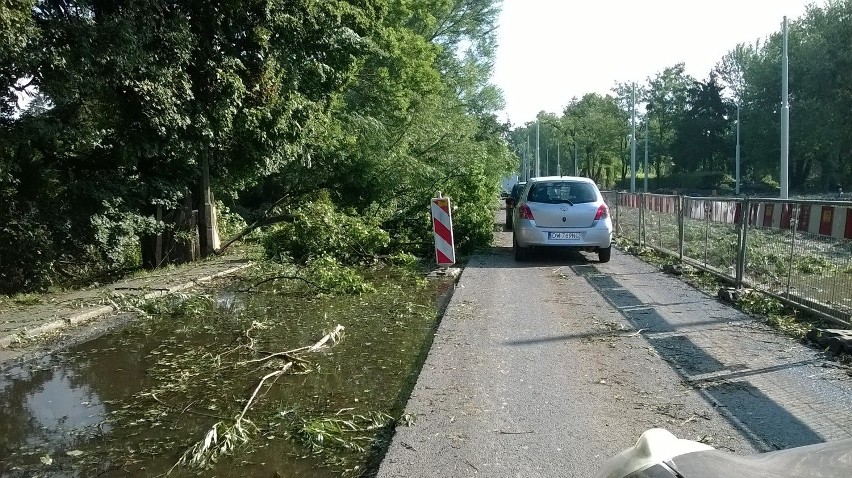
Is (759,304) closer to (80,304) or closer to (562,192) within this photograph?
(562,192)

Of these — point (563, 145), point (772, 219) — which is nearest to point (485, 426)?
point (772, 219)

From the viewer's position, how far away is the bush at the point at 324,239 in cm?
1470

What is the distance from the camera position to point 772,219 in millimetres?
9234

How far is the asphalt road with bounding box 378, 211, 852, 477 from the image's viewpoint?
171 inches

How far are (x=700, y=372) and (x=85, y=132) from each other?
11.1 meters

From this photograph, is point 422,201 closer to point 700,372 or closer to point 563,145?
point 700,372

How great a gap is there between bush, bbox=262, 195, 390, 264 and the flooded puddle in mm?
5094

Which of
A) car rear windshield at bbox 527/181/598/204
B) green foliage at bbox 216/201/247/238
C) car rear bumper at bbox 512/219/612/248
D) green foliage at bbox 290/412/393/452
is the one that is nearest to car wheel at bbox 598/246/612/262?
car rear bumper at bbox 512/219/612/248

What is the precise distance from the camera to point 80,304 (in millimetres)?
9938

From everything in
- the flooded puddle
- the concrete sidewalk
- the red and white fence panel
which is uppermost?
the red and white fence panel

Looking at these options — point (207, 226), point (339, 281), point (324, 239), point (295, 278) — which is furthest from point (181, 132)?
point (339, 281)

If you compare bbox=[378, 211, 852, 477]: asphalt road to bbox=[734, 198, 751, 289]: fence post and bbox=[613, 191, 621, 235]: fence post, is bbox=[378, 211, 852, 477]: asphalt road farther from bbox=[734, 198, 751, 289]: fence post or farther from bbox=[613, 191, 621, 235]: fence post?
bbox=[613, 191, 621, 235]: fence post

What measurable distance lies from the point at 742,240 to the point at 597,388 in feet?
18.6

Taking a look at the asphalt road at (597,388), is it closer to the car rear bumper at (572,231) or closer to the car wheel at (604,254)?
the car rear bumper at (572,231)
